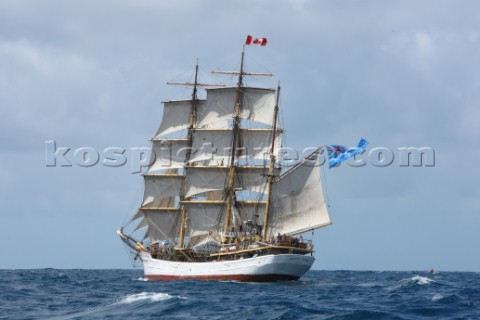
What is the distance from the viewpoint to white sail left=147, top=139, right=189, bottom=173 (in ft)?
279

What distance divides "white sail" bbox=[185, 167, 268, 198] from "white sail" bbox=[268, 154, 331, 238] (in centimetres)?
726

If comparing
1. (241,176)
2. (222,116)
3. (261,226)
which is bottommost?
(261,226)

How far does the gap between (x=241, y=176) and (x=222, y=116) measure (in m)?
6.79

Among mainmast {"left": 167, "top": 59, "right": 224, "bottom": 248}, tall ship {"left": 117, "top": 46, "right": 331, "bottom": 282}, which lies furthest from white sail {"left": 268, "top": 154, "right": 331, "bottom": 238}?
mainmast {"left": 167, "top": 59, "right": 224, "bottom": 248}

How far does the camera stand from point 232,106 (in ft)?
262

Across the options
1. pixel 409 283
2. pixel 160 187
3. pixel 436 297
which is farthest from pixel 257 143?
pixel 436 297

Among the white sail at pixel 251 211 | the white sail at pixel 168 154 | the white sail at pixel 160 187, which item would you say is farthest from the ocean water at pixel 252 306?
the white sail at pixel 168 154

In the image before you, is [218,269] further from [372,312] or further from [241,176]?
[372,312]

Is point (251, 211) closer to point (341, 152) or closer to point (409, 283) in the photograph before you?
point (341, 152)

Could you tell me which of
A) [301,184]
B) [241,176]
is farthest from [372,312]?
[241,176]

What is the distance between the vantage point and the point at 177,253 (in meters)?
83.1

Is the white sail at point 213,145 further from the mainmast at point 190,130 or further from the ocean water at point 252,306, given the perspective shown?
the ocean water at point 252,306

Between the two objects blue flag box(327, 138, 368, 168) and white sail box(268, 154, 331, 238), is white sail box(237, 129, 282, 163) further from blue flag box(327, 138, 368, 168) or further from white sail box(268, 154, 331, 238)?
blue flag box(327, 138, 368, 168)

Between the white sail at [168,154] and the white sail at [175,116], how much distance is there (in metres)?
1.26
